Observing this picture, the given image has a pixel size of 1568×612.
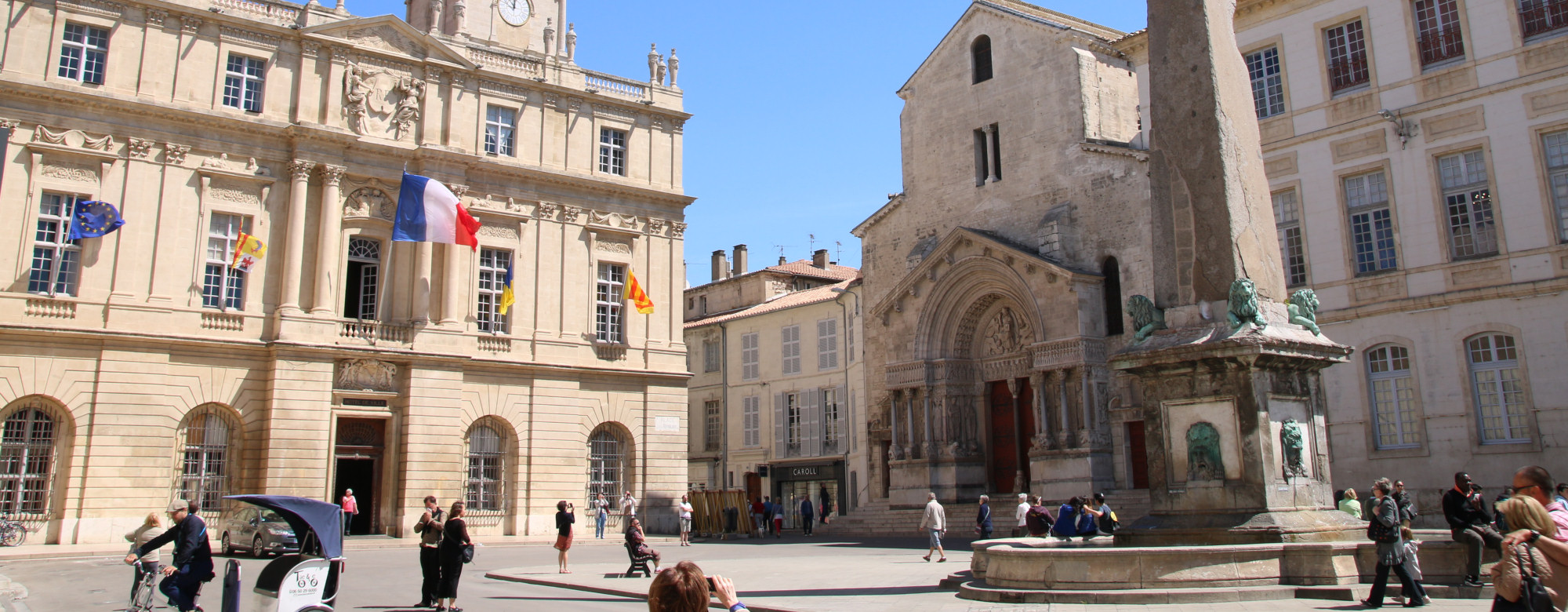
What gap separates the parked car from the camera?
63.3 ft

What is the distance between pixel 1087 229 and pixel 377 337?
54.7 feet

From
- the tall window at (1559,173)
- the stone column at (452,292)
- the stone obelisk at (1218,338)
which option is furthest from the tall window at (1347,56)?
the stone column at (452,292)

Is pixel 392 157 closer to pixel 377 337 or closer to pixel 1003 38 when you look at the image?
pixel 377 337

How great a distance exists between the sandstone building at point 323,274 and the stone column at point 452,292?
2.5 inches

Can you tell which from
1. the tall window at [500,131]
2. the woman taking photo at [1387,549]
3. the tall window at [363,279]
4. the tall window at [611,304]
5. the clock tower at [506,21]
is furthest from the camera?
the clock tower at [506,21]

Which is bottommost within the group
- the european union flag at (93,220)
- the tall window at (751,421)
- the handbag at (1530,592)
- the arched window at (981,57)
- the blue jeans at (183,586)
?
the blue jeans at (183,586)

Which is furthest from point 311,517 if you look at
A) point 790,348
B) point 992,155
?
point 790,348

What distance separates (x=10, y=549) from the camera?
2008 cm

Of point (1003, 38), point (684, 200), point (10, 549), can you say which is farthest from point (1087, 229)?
point (10, 549)

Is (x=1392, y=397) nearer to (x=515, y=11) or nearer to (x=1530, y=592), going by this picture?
(x=1530, y=592)

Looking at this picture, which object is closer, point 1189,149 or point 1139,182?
point 1189,149

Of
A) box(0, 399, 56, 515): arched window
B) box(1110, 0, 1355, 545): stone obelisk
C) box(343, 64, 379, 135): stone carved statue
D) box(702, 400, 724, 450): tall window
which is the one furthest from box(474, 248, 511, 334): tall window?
box(1110, 0, 1355, 545): stone obelisk

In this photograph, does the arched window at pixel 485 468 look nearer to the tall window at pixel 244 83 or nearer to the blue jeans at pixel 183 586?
the tall window at pixel 244 83

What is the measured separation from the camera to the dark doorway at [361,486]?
82.9ft
